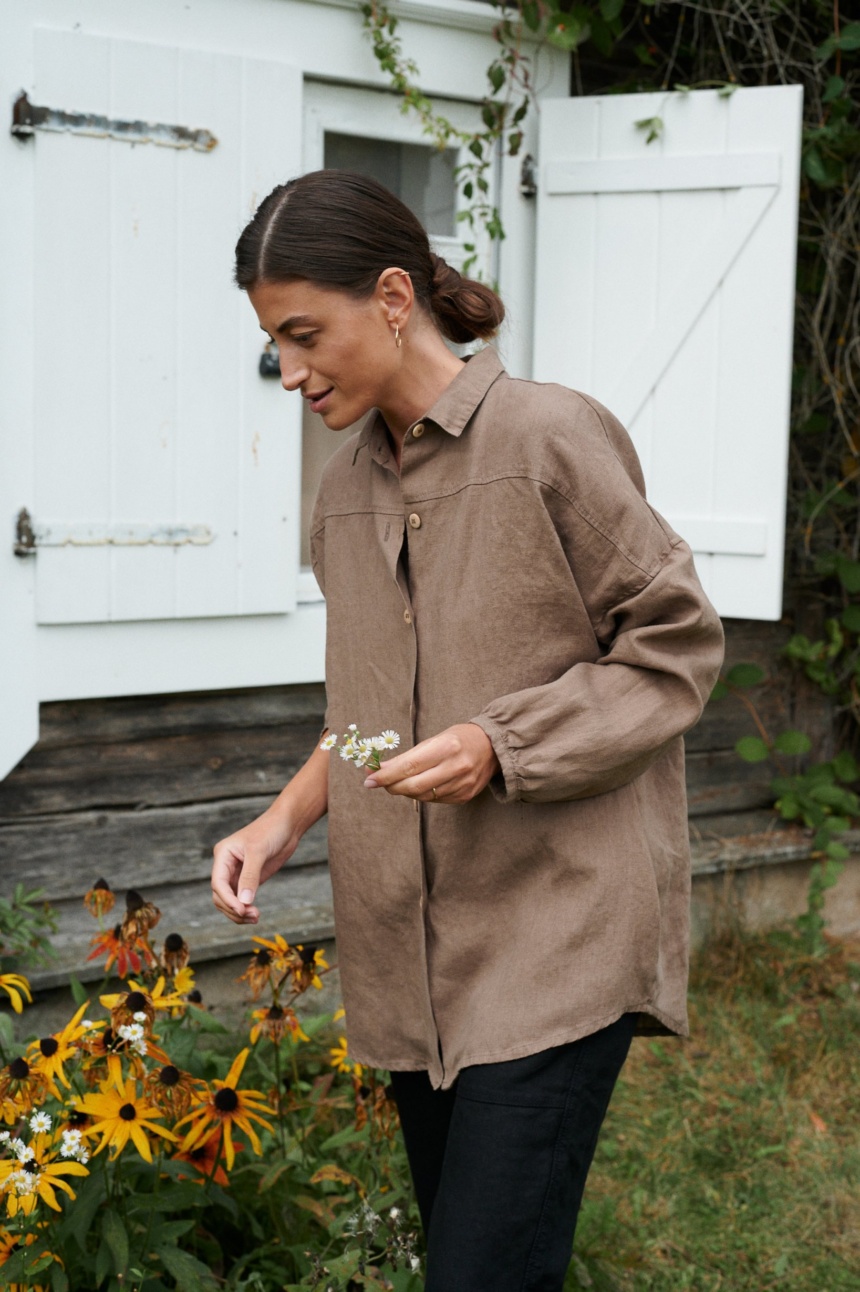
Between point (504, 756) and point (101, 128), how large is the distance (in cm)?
217

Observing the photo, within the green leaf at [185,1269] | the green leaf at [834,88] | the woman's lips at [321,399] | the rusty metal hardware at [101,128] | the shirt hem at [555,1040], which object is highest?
the green leaf at [834,88]

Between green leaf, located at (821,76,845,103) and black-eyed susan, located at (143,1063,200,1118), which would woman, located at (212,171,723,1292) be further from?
green leaf, located at (821,76,845,103)

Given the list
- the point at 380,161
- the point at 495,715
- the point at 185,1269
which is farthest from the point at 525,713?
the point at 380,161

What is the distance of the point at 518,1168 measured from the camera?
5.26 ft

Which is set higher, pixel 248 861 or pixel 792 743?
pixel 248 861

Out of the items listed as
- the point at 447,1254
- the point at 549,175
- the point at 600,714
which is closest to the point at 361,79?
the point at 549,175

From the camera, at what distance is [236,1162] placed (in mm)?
2588

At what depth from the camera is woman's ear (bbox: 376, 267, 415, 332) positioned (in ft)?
5.65

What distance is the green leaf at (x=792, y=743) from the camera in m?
4.39

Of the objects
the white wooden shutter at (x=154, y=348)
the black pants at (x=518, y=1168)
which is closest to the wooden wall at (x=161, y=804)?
the white wooden shutter at (x=154, y=348)

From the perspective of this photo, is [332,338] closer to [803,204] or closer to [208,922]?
[208,922]

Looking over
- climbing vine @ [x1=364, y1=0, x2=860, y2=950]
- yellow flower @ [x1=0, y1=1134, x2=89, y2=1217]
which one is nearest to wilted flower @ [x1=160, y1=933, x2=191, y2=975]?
yellow flower @ [x1=0, y1=1134, x2=89, y2=1217]

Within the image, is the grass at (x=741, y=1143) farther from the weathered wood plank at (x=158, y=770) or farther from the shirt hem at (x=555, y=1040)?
the weathered wood plank at (x=158, y=770)

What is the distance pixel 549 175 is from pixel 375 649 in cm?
236
